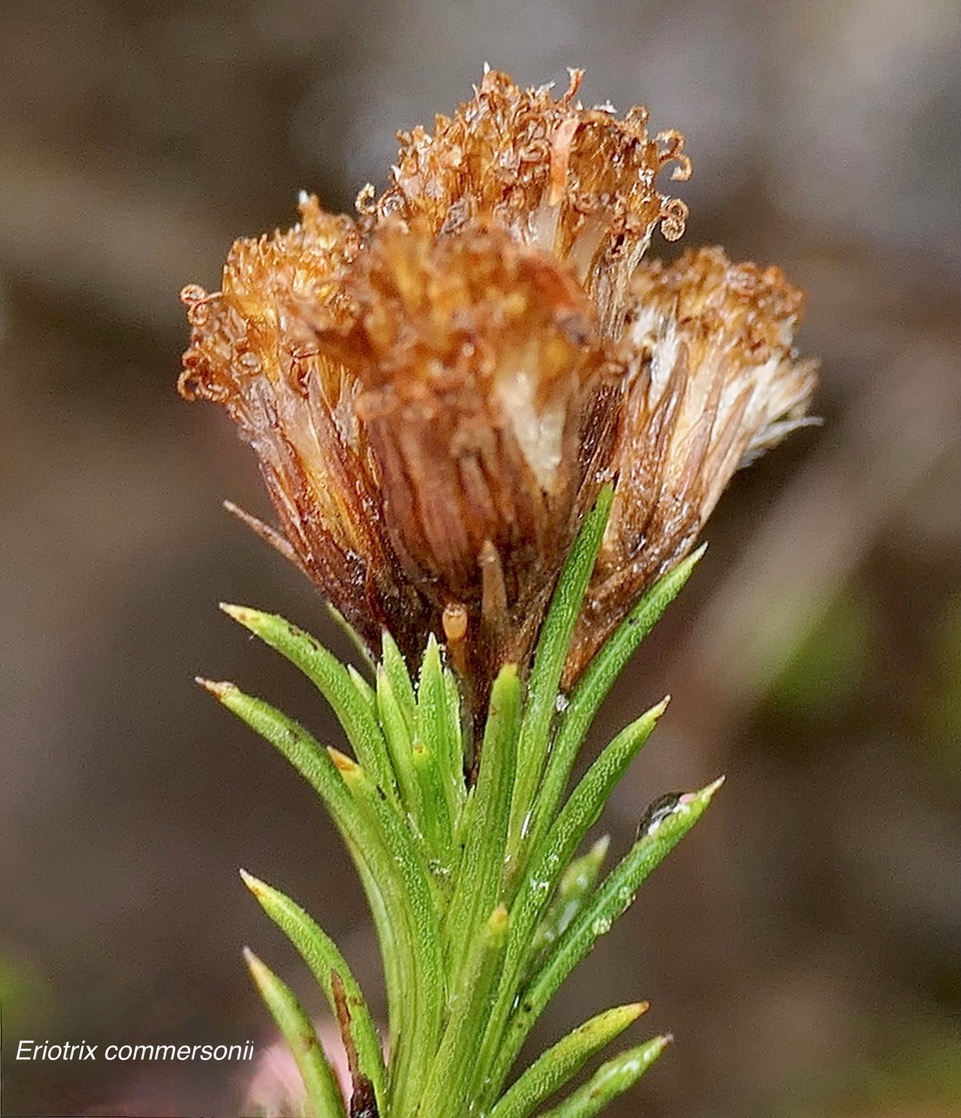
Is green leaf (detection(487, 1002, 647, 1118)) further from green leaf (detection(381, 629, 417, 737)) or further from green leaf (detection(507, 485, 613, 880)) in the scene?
green leaf (detection(381, 629, 417, 737))

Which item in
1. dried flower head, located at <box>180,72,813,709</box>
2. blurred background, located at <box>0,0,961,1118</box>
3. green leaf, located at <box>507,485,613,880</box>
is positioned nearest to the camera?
dried flower head, located at <box>180,72,813,709</box>

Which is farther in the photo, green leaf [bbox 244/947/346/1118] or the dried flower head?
green leaf [bbox 244/947/346/1118]

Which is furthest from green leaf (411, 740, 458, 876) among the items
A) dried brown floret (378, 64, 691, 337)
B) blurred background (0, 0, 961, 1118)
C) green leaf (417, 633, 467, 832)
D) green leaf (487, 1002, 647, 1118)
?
blurred background (0, 0, 961, 1118)

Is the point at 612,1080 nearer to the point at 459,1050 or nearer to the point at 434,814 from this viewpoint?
the point at 459,1050

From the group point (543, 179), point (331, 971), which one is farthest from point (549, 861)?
point (543, 179)

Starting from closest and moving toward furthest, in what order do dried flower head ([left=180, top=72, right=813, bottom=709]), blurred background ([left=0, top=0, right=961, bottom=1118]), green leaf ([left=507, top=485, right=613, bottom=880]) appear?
dried flower head ([left=180, top=72, right=813, bottom=709])
green leaf ([left=507, top=485, right=613, bottom=880])
blurred background ([left=0, top=0, right=961, bottom=1118])

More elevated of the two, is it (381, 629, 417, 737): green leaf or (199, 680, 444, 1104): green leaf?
(381, 629, 417, 737): green leaf

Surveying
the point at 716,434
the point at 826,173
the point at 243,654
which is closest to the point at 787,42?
the point at 826,173
